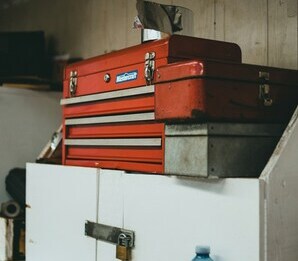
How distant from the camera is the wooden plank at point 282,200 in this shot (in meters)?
1.30

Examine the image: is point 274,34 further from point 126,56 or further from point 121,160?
point 121,160

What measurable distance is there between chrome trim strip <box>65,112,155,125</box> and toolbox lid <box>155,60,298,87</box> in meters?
0.19

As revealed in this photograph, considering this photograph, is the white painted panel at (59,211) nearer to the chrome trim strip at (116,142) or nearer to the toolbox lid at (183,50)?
the chrome trim strip at (116,142)

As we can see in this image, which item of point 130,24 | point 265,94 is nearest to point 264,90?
point 265,94

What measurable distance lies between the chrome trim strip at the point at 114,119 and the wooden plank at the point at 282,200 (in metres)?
0.48

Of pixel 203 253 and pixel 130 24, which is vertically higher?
pixel 130 24

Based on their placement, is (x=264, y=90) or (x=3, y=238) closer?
(x=264, y=90)

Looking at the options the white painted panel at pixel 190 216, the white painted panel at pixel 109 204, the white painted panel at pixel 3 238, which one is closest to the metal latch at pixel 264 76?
the white painted panel at pixel 190 216

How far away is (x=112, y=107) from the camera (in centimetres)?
189

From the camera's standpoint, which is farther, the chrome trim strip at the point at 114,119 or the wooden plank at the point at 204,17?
the wooden plank at the point at 204,17

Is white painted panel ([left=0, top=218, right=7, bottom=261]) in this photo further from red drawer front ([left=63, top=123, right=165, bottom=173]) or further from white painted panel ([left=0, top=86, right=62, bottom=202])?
red drawer front ([left=63, top=123, right=165, bottom=173])

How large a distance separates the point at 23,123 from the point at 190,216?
166cm

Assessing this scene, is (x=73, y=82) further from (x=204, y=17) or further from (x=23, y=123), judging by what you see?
(x=23, y=123)

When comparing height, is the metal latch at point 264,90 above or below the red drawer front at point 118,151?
above
